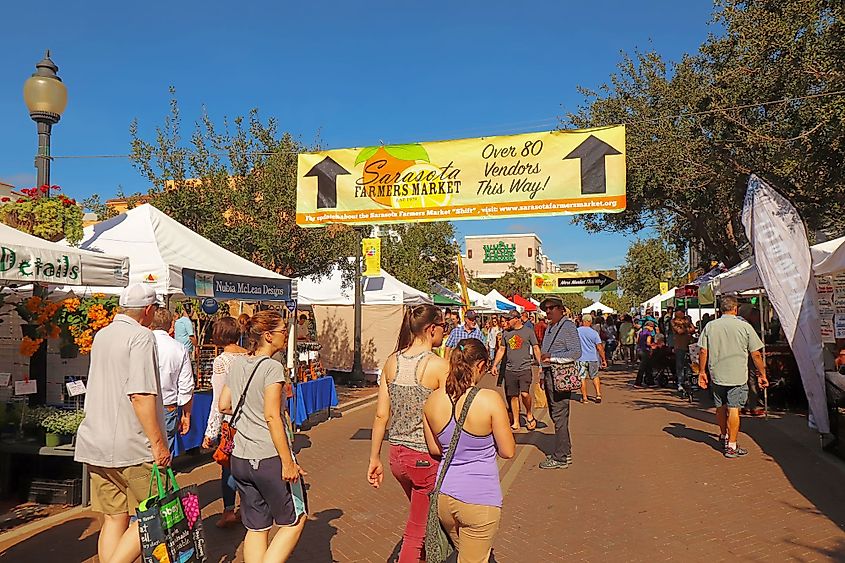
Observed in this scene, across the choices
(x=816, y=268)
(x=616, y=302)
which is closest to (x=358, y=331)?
(x=816, y=268)

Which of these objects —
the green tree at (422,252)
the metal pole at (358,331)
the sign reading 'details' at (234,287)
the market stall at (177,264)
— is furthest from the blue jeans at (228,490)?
the green tree at (422,252)

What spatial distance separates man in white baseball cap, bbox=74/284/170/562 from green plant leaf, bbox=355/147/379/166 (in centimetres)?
686

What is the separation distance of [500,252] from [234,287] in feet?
429

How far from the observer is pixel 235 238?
1473cm

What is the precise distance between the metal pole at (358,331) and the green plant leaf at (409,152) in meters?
6.08

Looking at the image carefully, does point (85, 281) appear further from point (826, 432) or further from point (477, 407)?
point (826, 432)

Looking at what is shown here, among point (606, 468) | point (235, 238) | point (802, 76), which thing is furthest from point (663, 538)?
point (235, 238)

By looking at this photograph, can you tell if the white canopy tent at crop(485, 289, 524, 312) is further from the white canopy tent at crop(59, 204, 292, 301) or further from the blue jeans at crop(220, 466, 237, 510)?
the blue jeans at crop(220, 466, 237, 510)

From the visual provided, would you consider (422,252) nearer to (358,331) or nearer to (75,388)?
(358,331)

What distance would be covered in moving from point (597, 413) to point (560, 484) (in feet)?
19.1

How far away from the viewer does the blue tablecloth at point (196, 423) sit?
7938mm

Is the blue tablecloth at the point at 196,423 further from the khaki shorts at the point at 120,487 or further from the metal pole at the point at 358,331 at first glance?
the metal pole at the point at 358,331

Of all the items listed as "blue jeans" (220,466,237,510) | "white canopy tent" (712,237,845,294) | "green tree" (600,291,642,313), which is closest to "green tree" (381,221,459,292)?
"white canopy tent" (712,237,845,294)

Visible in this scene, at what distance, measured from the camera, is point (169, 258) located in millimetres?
8781
